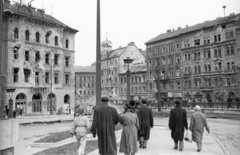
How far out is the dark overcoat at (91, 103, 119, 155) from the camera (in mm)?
7621

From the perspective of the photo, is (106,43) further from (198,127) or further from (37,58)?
(198,127)

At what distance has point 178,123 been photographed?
10.1 m

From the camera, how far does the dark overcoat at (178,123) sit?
10039 millimetres

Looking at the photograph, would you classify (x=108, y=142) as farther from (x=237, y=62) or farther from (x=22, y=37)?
(x=237, y=62)

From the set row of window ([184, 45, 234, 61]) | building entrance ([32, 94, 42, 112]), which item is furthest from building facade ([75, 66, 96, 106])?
building entrance ([32, 94, 42, 112])

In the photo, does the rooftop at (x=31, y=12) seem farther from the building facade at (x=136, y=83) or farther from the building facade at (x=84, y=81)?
the building facade at (x=84, y=81)

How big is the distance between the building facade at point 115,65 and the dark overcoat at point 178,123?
2718 inches

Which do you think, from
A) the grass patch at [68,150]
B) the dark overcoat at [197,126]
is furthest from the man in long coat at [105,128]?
the dark overcoat at [197,126]

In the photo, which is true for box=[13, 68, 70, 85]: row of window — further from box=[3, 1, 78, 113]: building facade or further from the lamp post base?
the lamp post base

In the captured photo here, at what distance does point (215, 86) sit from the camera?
5188 centimetres

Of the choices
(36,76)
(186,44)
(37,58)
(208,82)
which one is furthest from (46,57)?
(208,82)

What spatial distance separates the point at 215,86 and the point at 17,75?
34.3 metres

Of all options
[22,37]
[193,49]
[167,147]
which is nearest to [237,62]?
[193,49]

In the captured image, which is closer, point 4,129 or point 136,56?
point 4,129
